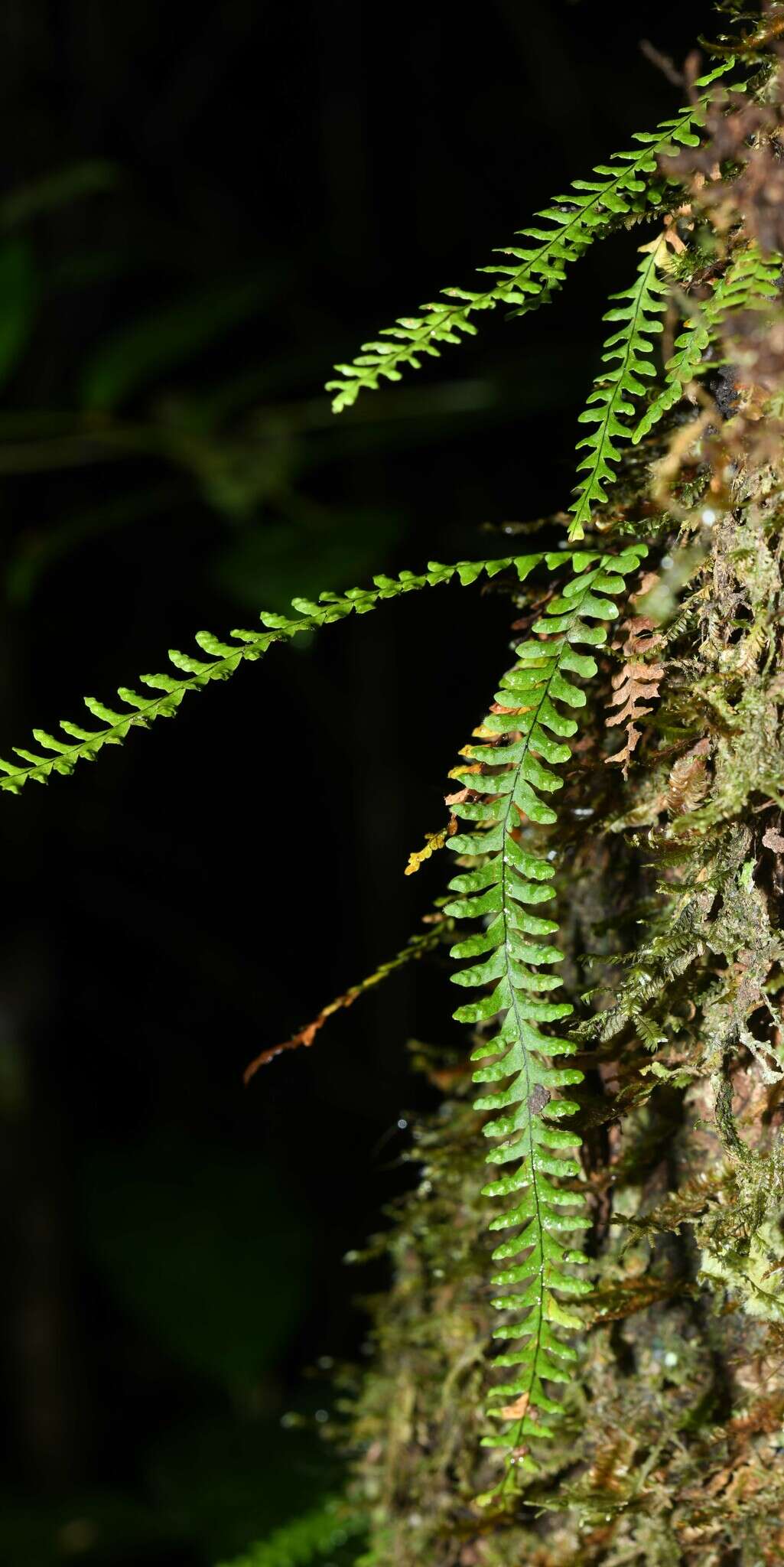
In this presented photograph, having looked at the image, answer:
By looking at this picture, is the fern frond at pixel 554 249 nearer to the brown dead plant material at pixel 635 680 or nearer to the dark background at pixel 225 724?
the brown dead plant material at pixel 635 680

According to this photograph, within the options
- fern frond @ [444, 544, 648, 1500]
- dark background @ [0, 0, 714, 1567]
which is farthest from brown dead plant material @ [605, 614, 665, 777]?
dark background @ [0, 0, 714, 1567]

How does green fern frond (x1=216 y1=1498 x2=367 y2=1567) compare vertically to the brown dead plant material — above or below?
below

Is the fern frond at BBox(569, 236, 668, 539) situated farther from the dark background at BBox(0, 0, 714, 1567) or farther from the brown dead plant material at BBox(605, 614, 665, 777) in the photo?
the dark background at BBox(0, 0, 714, 1567)

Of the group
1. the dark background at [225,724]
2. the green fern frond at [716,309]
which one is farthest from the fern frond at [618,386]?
the dark background at [225,724]

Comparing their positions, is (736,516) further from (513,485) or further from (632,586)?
(513,485)

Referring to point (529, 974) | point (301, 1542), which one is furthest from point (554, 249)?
point (301, 1542)
